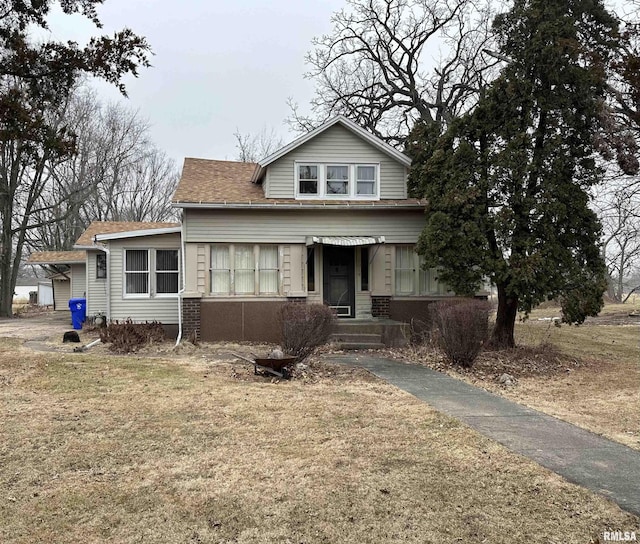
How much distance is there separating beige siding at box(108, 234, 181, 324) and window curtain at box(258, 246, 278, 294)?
9.28 ft

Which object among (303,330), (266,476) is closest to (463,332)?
(303,330)

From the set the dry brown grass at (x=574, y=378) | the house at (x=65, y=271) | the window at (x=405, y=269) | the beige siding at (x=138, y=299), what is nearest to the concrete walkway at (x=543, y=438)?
the dry brown grass at (x=574, y=378)

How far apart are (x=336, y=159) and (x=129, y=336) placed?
7.08 m

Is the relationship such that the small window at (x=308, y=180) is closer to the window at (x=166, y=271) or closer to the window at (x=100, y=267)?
the window at (x=166, y=271)

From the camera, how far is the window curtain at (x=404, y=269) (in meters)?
15.0

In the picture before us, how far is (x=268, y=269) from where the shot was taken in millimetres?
14438

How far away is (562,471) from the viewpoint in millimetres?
4727

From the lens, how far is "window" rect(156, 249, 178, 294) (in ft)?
51.3

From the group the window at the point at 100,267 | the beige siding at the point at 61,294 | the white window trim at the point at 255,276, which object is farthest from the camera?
the beige siding at the point at 61,294

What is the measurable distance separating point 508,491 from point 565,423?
259 cm

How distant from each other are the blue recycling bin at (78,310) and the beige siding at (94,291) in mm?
557

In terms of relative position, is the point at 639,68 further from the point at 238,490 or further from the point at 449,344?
the point at 238,490

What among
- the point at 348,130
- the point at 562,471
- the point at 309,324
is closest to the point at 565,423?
the point at 562,471

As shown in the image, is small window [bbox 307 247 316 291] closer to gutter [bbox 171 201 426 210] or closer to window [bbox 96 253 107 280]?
gutter [bbox 171 201 426 210]
